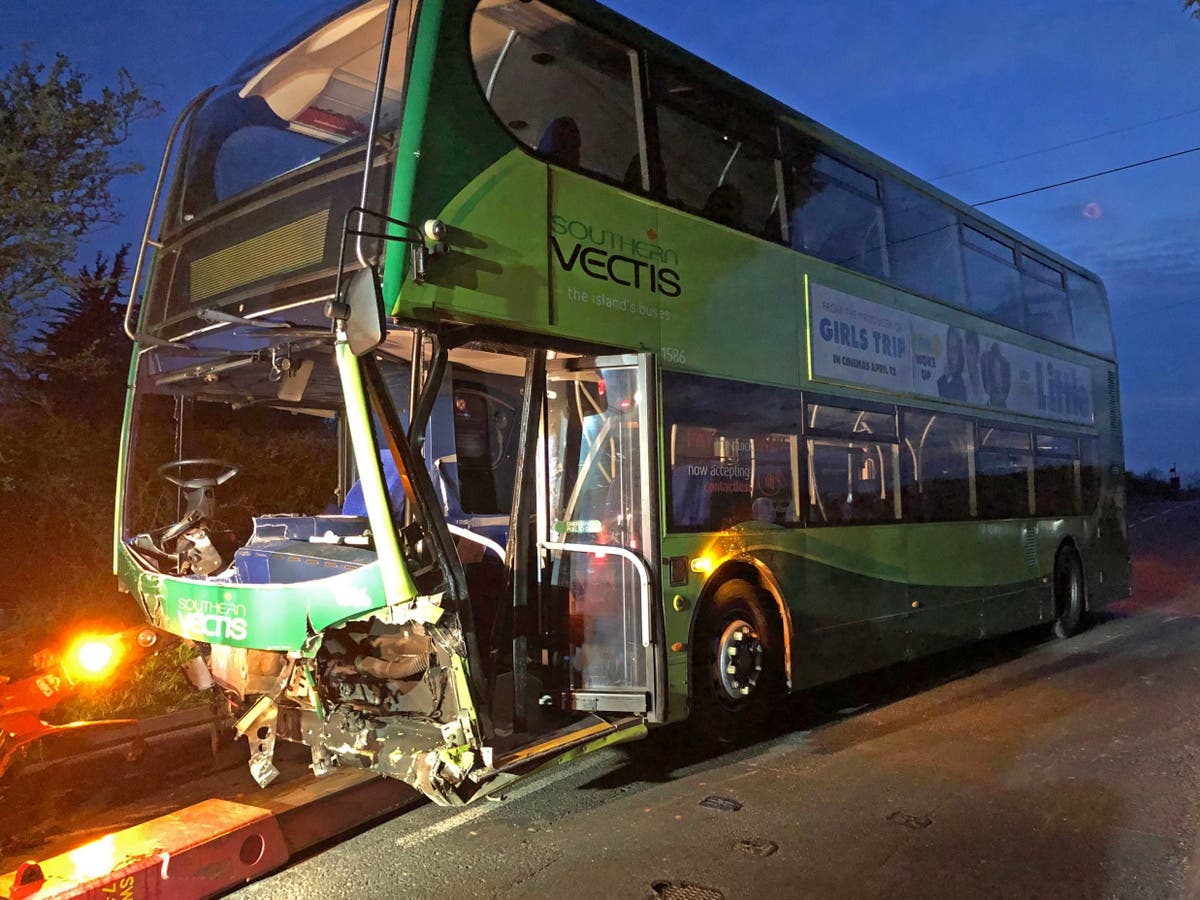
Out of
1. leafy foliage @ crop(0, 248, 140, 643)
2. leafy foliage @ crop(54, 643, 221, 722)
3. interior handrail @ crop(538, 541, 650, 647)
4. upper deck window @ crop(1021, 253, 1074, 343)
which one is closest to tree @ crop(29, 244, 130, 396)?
leafy foliage @ crop(0, 248, 140, 643)

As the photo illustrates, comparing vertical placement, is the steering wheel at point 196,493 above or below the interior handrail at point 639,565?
above

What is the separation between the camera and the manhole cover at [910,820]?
4949 mm

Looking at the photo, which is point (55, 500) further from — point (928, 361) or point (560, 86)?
point (928, 361)

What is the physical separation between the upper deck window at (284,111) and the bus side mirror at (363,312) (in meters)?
1.50

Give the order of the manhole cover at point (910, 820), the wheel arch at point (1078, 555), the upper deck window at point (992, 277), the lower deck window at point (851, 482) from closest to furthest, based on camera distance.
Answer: the manhole cover at point (910, 820) → the lower deck window at point (851, 482) → the upper deck window at point (992, 277) → the wheel arch at point (1078, 555)

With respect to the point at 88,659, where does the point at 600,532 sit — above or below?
above

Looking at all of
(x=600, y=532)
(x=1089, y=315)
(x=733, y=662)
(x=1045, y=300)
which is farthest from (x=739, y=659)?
(x=1089, y=315)

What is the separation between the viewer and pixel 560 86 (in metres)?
5.57

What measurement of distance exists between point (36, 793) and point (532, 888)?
11.0ft

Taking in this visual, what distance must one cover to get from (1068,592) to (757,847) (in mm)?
8517

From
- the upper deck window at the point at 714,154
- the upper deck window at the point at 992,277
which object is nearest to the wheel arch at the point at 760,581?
the upper deck window at the point at 714,154

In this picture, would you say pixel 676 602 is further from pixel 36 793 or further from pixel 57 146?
pixel 57 146

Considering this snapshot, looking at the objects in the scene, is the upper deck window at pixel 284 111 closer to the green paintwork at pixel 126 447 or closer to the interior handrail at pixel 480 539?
the green paintwork at pixel 126 447

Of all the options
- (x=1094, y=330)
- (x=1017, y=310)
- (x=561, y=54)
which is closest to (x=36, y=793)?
(x=561, y=54)
